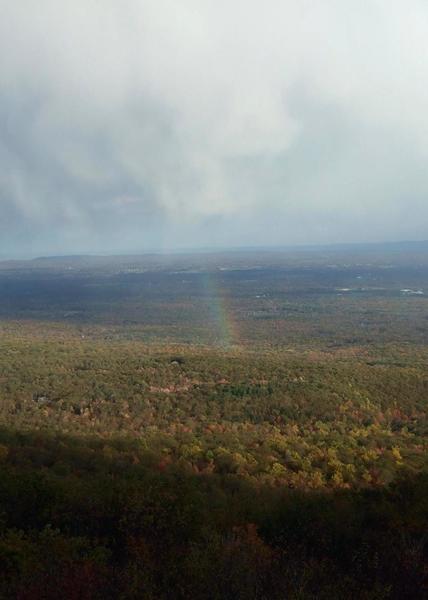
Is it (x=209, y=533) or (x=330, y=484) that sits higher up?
(x=209, y=533)

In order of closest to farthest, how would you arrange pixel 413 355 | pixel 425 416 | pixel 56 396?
pixel 425 416 < pixel 56 396 < pixel 413 355

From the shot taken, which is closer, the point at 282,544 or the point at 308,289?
the point at 282,544

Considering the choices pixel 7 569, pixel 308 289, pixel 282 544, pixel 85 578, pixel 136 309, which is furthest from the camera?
pixel 308 289

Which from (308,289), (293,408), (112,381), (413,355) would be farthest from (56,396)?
(308,289)

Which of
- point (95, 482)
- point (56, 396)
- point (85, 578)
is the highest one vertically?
point (85, 578)

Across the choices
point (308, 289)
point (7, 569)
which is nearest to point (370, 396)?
point (7, 569)

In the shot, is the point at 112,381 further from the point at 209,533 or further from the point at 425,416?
the point at 209,533
